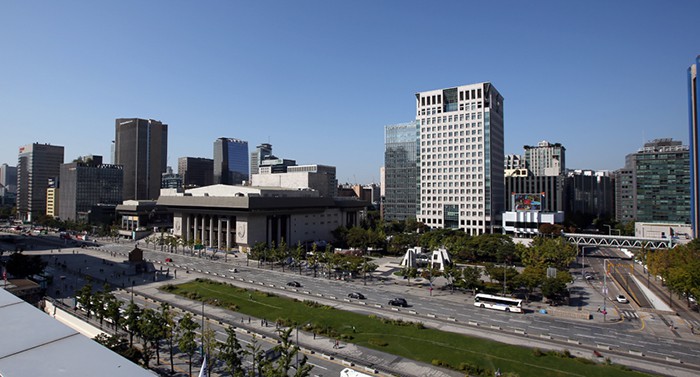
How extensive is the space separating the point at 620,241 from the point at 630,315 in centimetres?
6852

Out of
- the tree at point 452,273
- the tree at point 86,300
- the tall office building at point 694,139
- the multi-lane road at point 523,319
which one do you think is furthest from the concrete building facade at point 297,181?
the tall office building at point 694,139

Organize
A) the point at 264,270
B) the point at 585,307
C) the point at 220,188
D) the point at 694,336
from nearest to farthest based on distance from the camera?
the point at 694,336 → the point at 585,307 → the point at 264,270 → the point at 220,188

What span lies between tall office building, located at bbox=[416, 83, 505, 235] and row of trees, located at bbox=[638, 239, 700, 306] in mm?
61524

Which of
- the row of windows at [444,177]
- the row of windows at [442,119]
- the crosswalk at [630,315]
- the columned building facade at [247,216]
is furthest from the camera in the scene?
the row of windows at [442,119]

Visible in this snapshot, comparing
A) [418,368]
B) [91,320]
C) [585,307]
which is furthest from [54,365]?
[585,307]

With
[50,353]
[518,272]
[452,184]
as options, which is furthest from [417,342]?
[452,184]

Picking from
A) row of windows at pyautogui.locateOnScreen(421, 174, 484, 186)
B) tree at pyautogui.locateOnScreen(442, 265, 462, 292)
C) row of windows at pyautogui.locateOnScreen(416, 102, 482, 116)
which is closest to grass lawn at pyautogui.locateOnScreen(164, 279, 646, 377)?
tree at pyautogui.locateOnScreen(442, 265, 462, 292)

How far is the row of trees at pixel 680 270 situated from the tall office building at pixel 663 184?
3009 inches

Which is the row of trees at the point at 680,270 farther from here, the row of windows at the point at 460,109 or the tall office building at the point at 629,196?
the tall office building at the point at 629,196

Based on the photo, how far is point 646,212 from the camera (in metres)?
146

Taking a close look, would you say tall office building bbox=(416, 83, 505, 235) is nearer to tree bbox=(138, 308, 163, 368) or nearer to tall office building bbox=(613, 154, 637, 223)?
tall office building bbox=(613, 154, 637, 223)

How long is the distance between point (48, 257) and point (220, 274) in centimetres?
5376

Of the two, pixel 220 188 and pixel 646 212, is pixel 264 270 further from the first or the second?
pixel 646 212

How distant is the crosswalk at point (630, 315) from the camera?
53.6 m
